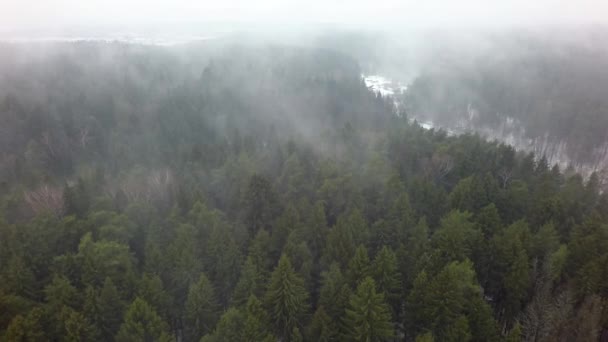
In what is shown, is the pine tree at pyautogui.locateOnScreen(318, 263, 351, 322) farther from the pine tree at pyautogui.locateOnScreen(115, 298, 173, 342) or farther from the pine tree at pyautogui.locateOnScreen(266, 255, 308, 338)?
the pine tree at pyautogui.locateOnScreen(115, 298, 173, 342)

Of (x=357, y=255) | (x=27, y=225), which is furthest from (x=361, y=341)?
(x=27, y=225)

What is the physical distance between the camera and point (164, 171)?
5484cm

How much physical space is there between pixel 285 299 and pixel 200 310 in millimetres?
6556

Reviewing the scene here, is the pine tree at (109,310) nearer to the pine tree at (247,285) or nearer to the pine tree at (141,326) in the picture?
the pine tree at (141,326)

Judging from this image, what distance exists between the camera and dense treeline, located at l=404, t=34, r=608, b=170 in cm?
8819

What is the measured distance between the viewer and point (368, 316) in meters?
27.2

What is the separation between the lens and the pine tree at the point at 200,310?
2950cm

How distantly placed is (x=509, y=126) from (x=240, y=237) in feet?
320

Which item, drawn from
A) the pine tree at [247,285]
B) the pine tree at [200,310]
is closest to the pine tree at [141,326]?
the pine tree at [200,310]

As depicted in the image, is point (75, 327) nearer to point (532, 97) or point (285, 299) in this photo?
point (285, 299)

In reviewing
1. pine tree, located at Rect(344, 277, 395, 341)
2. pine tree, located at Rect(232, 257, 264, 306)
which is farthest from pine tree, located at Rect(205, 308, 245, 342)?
pine tree, located at Rect(344, 277, 395, 341)

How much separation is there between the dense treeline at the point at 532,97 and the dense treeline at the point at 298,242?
39357 mm

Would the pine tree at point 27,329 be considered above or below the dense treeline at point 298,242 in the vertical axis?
above

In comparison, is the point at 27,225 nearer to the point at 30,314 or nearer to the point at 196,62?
the point at 30,314
